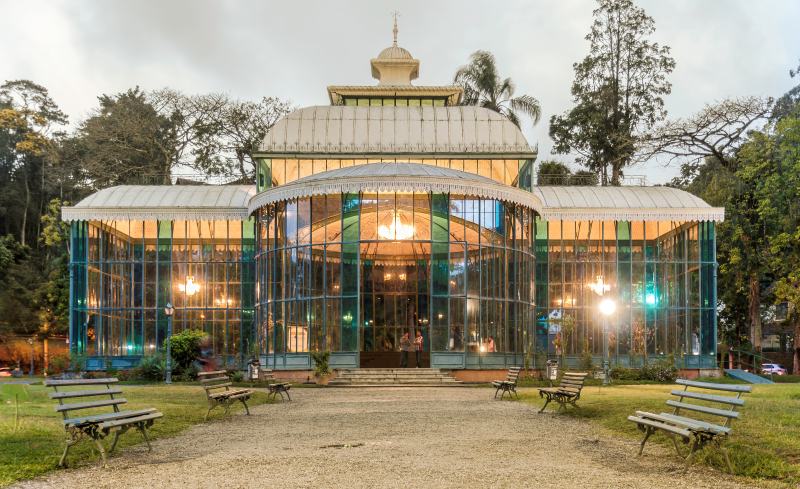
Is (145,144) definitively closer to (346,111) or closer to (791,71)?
(346,111)

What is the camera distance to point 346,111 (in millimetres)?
37094

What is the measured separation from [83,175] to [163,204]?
880 inches

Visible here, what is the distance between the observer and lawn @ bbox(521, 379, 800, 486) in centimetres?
960

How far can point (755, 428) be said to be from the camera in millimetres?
12180

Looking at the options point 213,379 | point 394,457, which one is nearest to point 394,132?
point 213,379

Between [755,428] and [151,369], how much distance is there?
71.9 feet

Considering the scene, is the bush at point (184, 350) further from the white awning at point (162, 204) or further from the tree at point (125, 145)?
the tree at point (125, 145)

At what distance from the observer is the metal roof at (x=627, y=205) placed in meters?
34.1

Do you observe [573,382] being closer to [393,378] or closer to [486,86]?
Answer: [393,378]

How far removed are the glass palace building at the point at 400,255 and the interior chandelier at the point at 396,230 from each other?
2.17 feet

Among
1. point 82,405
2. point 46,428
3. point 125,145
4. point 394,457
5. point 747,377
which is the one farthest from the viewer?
point 125,145

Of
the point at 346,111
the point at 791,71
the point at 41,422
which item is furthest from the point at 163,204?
the point at 791,71

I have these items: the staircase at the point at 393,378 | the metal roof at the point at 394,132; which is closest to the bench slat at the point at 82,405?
the staircase at the point at 393,378

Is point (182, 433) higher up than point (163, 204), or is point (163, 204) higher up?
point (163, 204)
